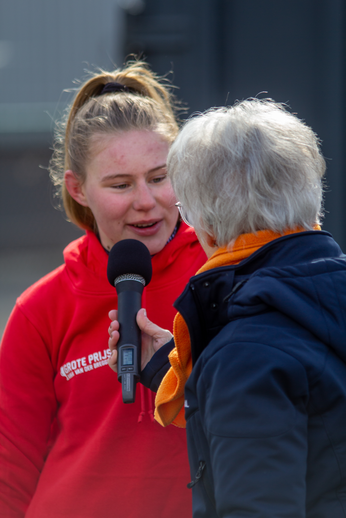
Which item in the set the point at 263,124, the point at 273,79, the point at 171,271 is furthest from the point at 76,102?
the point at 273,79

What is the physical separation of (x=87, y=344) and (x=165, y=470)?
0.50 meters

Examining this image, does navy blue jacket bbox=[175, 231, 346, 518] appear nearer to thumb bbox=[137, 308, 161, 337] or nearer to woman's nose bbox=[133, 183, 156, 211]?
thumb bbox=[137, 308, 161, 337]

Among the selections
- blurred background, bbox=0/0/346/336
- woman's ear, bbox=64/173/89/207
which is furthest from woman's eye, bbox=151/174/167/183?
blurred background, bbox=0/0/346/336

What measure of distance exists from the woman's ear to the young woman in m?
0.04

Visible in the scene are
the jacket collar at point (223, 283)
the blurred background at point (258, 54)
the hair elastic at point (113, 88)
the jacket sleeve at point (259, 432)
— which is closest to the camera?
the jacket sleeve at point (259, 432)

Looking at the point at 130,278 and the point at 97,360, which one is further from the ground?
the point at 130,278

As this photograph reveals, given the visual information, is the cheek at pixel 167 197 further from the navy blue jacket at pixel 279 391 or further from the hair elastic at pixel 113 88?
the navy blue jacket at pixel 279 391

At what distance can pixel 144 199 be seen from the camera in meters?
2.03

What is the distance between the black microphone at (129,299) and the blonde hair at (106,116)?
51 centimetres

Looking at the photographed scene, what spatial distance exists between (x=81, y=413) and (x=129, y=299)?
55cm

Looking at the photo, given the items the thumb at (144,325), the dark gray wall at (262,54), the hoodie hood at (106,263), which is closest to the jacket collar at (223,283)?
the thumb at (144,325)

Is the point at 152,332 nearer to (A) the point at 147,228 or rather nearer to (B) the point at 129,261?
(B) the point at 129,261

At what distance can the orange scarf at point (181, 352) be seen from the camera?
4.33 feet

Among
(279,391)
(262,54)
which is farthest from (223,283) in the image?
(262,54)
